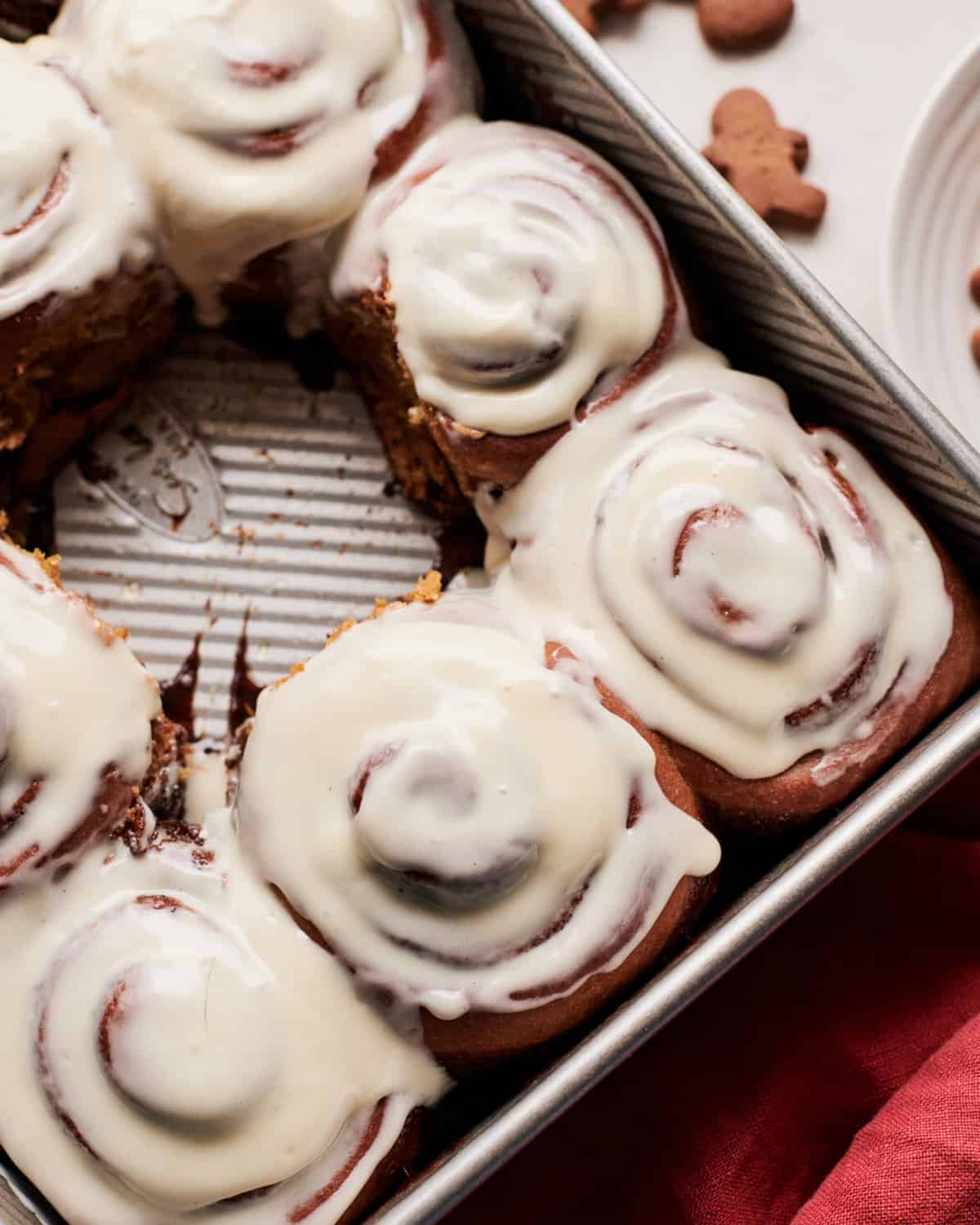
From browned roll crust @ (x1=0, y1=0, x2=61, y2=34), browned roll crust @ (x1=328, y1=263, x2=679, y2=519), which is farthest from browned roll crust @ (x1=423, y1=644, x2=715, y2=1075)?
browned roll crust @ (x1=0, y1=0, x2=61, y2=34)

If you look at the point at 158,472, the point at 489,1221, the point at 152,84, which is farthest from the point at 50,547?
the point at 489,1221

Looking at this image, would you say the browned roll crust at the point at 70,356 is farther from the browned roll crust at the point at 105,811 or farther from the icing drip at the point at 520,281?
the browned roll crust at the point at 105,811

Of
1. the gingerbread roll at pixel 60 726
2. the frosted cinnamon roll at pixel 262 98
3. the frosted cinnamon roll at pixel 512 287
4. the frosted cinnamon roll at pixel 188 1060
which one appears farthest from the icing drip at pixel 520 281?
the frosted cinnamon roll at pixel 188 1060

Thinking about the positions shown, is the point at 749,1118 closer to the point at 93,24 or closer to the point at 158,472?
the point at 158,472

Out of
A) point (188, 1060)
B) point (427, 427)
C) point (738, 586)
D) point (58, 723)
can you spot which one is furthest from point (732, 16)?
point (188, 1060)

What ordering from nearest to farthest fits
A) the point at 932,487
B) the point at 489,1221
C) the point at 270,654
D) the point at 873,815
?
the point at 873,815 → the point at 932,487 → the point at 489,1221 → the point at 270,654

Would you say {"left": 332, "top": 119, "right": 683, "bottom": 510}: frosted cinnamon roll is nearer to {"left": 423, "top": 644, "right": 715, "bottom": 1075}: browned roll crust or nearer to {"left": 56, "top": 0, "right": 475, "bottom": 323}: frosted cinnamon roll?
{"left": 56, "top": 0, "right": 475, "bottom": 323}: frosted cinnamon roll

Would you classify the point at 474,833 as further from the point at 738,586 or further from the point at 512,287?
the point at 512,287
